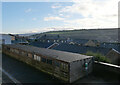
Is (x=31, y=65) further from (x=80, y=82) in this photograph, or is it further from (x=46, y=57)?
Result: (x=80, y=82)

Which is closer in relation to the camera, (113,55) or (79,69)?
(79,69)

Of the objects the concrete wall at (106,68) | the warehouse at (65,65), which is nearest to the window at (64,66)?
the warehouse at (65,65)

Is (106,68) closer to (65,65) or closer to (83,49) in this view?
(65,65)

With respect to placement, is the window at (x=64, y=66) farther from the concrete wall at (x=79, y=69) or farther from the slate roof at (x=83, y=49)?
the slate roof at (x=83, y=49)

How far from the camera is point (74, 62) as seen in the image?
29.1 ft

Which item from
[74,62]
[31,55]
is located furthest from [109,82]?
[31,55]

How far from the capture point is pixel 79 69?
30.9ft

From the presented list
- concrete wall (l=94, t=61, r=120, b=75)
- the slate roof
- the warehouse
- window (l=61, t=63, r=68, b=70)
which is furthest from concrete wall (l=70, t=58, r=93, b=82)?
the slate roof

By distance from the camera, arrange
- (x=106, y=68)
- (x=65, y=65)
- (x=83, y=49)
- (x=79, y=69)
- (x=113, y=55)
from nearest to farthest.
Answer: (x=65, y=65), (x=79, y=69), (x=106, y=68), (x=113, y=55), (x=83, y=49)

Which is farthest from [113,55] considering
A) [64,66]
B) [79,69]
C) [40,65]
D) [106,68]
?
[40,65]

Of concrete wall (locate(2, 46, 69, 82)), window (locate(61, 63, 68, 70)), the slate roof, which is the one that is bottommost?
concrete wall (locate(2, 46, 69, 82))

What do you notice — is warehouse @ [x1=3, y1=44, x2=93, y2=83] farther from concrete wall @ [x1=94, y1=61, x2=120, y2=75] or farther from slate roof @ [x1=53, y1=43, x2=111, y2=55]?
slate roof @ [x1=53, y1=43, x2=111, y2=55]

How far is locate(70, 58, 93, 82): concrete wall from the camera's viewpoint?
870 centimetres

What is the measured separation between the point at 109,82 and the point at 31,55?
32.8 ft
